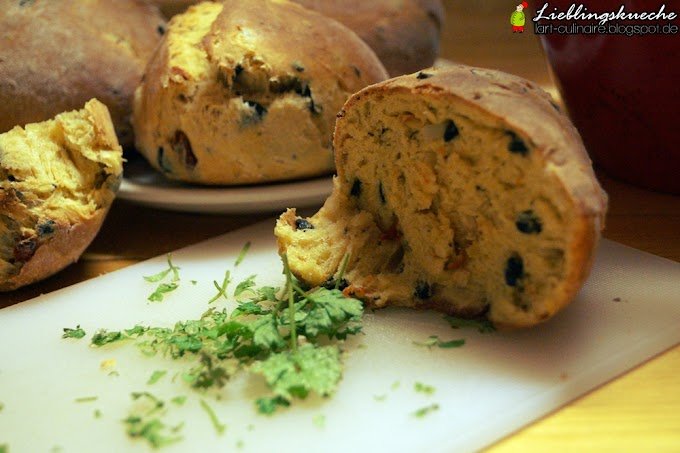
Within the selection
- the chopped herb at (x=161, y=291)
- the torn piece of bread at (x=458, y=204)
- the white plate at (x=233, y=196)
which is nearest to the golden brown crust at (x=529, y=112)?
the torn piece of bread at (x=458, y=204)

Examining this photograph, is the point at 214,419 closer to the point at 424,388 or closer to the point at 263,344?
the point at 263,344

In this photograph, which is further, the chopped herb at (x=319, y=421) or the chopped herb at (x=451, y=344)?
the chopped herb at (x=451, y=344)

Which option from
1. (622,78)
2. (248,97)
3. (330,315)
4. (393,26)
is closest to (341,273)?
(330,315)

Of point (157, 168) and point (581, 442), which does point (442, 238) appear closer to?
point (581, 442)

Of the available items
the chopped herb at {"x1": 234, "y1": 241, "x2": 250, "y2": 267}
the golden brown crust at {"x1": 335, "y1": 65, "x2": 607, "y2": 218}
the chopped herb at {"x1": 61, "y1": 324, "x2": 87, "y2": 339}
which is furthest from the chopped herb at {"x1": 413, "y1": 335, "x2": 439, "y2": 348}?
the chopped herb at {"x1": 61, "y1": 324, "x2": 87, "y2": 339}

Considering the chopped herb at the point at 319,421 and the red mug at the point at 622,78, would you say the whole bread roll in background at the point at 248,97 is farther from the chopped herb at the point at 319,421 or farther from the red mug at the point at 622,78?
the chopped herb at the point at 319,421

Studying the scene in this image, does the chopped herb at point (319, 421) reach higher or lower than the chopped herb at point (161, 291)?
higher

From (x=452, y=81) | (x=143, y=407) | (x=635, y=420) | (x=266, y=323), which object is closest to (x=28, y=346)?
(x=143, y=407)
